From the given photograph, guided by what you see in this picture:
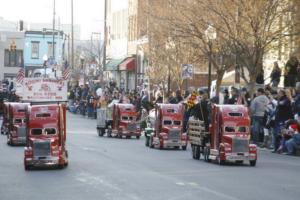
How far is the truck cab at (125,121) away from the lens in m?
37.3

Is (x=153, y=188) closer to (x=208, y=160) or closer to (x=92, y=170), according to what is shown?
(x=92, y=170)

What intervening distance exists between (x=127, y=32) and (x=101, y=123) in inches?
1700

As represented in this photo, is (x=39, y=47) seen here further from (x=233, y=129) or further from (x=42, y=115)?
(x=42, y=115)

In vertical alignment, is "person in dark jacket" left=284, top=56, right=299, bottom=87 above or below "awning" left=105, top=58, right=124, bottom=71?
below

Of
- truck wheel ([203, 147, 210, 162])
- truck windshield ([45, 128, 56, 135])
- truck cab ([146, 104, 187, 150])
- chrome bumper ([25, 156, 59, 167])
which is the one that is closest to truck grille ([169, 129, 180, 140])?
truck cab ([146, 104, 187, 150])

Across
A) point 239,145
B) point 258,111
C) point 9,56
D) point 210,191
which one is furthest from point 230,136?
point 9,56

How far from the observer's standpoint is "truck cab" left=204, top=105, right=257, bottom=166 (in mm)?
23375

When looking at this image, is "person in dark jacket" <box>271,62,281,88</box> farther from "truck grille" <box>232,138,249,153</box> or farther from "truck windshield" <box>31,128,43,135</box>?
"truck windshield" <box>31,128,43,135</box>

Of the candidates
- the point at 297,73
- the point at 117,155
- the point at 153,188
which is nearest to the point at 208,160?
the point at 117,155

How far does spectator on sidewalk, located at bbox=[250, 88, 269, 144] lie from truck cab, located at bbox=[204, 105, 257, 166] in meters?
8.38

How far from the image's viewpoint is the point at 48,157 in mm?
22078

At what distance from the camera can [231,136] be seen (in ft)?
77.2

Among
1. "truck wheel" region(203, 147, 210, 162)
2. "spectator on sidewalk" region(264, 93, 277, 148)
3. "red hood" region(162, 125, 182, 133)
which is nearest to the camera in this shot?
"truck wheel" region(203, 147, 210, 162)

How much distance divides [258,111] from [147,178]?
1338 centimetres
